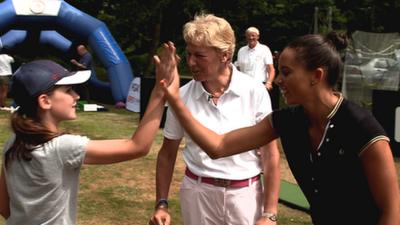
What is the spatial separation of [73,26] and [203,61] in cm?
1289

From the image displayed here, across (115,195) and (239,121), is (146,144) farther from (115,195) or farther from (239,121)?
(115,195)

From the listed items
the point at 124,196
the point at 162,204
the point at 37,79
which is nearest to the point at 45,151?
the point at 37,79

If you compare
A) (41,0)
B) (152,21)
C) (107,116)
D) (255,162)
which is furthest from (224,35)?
(152,21)

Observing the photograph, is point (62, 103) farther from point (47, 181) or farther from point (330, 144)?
point (330, 144)

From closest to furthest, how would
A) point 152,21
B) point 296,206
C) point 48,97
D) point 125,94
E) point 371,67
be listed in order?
point 48,97 < point 296,206 < point 125,94 < point 371,67 < point 152,21

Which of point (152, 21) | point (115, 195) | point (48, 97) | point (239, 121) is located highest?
point (48, 97)

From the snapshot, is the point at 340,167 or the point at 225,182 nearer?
the point at 340,167

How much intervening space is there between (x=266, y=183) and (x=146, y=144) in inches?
26.4

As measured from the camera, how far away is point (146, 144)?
227 cm

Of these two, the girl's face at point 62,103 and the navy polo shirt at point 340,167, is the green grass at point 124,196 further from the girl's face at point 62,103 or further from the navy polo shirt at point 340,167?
the navy polo shirt at point 340,167

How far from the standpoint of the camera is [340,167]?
6.41ft

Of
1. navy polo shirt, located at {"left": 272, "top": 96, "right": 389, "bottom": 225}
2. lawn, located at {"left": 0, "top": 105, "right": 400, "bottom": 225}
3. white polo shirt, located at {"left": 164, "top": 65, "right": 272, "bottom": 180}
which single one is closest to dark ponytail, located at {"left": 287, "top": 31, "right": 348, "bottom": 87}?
navy polo shirt, located at {"left": 272, "top": 96, "right": 389, "bottom": 225}

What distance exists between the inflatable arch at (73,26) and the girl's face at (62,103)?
1180 cm

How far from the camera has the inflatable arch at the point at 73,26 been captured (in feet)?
46.3
